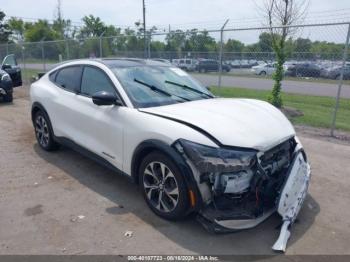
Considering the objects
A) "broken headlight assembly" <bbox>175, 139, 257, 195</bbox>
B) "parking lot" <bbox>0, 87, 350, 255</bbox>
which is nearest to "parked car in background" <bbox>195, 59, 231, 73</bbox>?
"parking lot" <bbox>0, 87, 350, 255</bbox>

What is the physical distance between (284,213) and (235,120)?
1.01m

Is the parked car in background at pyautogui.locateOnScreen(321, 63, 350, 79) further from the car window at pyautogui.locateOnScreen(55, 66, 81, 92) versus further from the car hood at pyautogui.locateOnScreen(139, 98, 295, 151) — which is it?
the car window at pyautogui.locateOnScreen(55, 66, 81, 92)

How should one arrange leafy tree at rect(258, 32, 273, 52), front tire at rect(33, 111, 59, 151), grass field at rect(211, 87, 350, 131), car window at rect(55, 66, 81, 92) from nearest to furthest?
1. car window at rect(55, 66, 81, 92)
2. front tire at rect(33, 111, 59, 151)
3. grass field at rect(211, 87, 350, 131)
4. leafy tree at rect(258, 32, 273, 52)

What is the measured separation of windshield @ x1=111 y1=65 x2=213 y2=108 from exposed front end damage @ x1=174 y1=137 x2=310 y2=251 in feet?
3.36

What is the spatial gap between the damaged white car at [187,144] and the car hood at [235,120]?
0.04ft

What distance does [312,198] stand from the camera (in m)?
4.24

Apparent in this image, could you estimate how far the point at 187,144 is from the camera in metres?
3.27

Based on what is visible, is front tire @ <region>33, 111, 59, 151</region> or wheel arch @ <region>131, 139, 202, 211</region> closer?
wheel arch @ <region>131, 139, 202, 211</region>

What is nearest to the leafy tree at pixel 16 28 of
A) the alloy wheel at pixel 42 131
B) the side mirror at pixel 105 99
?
the alloy wheel at pixel 42 131

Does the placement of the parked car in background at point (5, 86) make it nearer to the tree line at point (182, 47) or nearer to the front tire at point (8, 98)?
the front tire at point (8, 98)

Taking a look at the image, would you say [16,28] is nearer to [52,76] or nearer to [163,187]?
[52,76]

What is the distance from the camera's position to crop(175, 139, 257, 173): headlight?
3.10 metres

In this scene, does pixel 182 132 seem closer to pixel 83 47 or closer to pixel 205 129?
pixel 205 129

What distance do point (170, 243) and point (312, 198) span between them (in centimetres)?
196
